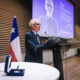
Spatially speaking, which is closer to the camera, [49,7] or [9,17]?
[9,17]

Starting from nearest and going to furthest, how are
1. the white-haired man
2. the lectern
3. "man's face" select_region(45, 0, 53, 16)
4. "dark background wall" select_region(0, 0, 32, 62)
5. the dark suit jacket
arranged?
the lectern → the dark suit jacket → "dark background wall" select_region(0, 0, 32, 62) → the white-haired man → "man's face" select_region(45, 0, 53, 16)

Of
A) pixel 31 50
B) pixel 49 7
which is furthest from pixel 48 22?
pixel 31 50

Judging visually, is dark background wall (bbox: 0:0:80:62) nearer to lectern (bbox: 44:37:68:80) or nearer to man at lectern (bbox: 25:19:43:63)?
man at lectern (bbox: 25:19:43:63)

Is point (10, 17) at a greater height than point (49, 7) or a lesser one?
lesser

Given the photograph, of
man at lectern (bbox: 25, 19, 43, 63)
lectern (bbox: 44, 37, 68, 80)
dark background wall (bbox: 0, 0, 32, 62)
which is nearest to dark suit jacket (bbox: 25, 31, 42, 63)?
man at lectern (bbox: 25, 19, 43, 63)

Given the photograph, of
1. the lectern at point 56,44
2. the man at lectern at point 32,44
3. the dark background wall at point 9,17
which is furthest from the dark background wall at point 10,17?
the lectern at point 56,44

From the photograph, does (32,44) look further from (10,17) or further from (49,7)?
(49,7)

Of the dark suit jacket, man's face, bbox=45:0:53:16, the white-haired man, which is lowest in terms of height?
the dark suit jacket

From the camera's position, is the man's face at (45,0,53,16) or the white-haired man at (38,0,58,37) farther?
the man's face at (45,0,53,16)

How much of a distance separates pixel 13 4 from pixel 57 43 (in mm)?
2722

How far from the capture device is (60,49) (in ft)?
5.59

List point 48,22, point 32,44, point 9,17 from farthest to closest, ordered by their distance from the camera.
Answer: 1. point 48,22
2. point 9,17
3. point 32,44

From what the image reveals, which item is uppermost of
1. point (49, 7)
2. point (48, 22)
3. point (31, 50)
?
point (49, 7)

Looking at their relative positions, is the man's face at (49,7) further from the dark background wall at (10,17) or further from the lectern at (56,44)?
the lectern at (56,44)
